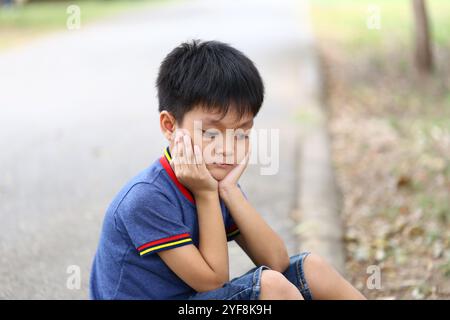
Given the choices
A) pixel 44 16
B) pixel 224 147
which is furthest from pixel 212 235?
pixel 44 16

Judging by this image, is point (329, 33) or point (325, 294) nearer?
point (325, 294)

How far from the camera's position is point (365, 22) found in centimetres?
1427

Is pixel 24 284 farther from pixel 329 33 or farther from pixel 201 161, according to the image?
pixel 329 33

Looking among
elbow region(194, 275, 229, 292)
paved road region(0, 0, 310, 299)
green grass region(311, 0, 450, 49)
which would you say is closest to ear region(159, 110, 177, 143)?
elbow region(194, 275, 229, 292)

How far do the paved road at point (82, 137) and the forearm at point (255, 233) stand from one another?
1.02 meters

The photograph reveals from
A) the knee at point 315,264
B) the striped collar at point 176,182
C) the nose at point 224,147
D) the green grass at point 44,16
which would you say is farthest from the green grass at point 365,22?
the striped collar at point 176,182

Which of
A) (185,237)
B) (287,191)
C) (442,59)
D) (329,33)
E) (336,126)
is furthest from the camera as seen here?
(329,33)

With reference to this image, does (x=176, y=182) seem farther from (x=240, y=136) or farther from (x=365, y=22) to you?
(x=365, y=22)

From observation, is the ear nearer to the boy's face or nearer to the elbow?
the boy's face

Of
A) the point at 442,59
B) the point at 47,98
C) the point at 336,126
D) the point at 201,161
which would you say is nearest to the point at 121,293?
the point at 201,161

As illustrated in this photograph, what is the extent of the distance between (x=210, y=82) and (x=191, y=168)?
0.96ft

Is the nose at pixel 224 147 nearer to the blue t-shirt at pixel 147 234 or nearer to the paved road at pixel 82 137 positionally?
the blue t-shirt at pixel 147 234

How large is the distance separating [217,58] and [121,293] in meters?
0.83

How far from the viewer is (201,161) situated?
2309 millimetres
